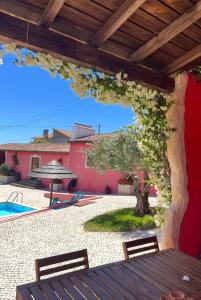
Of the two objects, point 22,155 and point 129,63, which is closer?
point 129,63

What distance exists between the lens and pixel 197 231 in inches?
183

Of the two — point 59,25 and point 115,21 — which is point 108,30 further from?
point 59,25

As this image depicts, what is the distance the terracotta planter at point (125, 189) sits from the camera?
17406 mm

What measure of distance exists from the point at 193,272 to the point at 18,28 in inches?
128

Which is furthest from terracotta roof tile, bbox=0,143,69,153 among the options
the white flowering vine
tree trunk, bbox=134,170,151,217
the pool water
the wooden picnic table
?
the wooden picnic table

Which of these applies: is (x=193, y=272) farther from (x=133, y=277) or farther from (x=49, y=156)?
(x=49, y=156)

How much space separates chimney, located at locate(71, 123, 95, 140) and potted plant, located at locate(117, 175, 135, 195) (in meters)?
5.24

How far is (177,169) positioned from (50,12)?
319cm

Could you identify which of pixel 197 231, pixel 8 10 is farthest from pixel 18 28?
pixel 197 231

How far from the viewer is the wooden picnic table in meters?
2.35

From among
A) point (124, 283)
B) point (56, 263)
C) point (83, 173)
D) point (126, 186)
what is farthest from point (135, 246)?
point (83, 173)

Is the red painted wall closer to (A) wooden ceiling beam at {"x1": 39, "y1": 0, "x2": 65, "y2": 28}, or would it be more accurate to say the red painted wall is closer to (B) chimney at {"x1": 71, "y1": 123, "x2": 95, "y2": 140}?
(A) wooden ceiling beam at {"x1": 39, "y1": 0, "x2": 65, "y2": 28}

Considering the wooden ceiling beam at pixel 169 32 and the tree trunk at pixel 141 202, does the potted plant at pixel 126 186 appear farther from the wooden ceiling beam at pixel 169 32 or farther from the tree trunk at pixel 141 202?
the wooden ceiling beam at pixel 169 32

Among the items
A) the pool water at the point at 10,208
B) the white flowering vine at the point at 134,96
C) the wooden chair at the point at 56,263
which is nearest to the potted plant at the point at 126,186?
the pool water at the point at 10,208
